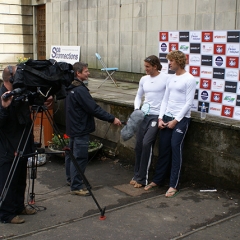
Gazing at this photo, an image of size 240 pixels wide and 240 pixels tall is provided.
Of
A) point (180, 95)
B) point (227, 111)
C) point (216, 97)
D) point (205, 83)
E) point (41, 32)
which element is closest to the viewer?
point (180, 95)

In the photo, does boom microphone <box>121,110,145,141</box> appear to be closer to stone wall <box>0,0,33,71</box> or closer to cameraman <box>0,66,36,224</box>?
cameraman <box>0,66,36,224</box>

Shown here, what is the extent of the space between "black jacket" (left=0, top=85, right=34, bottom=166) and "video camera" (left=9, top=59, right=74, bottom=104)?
0.21 metres

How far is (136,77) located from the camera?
12.8 meters

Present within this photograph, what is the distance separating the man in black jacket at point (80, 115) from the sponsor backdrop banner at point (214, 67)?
1534mm

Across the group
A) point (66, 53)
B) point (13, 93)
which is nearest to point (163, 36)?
point (13, 93)

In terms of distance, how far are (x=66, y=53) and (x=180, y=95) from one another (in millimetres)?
10402

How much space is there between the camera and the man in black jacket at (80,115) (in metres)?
6.23

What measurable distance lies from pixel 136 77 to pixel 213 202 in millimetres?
7397

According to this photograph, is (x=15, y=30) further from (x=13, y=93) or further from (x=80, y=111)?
A: (x=13, y=93)

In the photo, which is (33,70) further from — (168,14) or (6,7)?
(6,7)

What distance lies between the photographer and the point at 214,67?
6.45m

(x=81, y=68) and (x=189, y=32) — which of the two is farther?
(x=189, y=32)

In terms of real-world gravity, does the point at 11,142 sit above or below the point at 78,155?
above

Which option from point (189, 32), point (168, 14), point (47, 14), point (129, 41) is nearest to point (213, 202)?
point (189, 32)
